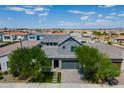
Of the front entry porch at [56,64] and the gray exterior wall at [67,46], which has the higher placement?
the gray exterior wall at [67,46]

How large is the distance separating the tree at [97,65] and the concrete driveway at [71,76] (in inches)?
31.3

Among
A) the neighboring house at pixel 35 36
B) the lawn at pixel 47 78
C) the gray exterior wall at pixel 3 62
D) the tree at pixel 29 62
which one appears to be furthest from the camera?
the neighboring house at pixel 35 36

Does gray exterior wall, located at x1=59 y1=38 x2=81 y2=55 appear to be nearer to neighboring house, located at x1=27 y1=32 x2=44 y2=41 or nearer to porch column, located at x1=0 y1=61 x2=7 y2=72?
porch column, located at x1=0 y1=61 x2=7 y2=72

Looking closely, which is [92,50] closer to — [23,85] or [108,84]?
[108,84]

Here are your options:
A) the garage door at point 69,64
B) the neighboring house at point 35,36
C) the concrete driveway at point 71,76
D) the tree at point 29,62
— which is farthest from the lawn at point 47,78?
the neighboring house at point 35,36

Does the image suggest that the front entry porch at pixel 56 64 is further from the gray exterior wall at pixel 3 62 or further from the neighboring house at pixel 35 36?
the neighboring house at pixel 35 36

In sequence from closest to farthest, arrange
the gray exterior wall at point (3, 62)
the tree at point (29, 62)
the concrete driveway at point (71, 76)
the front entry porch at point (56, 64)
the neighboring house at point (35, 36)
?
the tree at point (29, 62) < the concrete driveway at point (71, 76) < the gray exterior wall at point (3, 62) < the front entry porch at point (56, 64) < the neighboring house at point (35, 36)

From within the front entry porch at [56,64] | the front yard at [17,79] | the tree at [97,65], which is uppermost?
the tree at [97,65]

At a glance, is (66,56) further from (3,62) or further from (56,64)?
(3,62)

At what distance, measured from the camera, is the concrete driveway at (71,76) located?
13.1 m

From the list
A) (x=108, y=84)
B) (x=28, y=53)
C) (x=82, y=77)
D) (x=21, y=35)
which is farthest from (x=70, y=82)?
(x=21, y=35)

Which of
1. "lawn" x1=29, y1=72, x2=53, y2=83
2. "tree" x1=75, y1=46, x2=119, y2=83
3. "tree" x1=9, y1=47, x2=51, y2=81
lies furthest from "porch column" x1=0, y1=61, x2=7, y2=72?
"tree" x1=75, y1=46, x2=119, y2=83

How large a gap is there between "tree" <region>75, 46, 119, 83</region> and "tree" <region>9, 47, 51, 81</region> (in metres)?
3.01

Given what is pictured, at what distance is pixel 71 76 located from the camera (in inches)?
557
